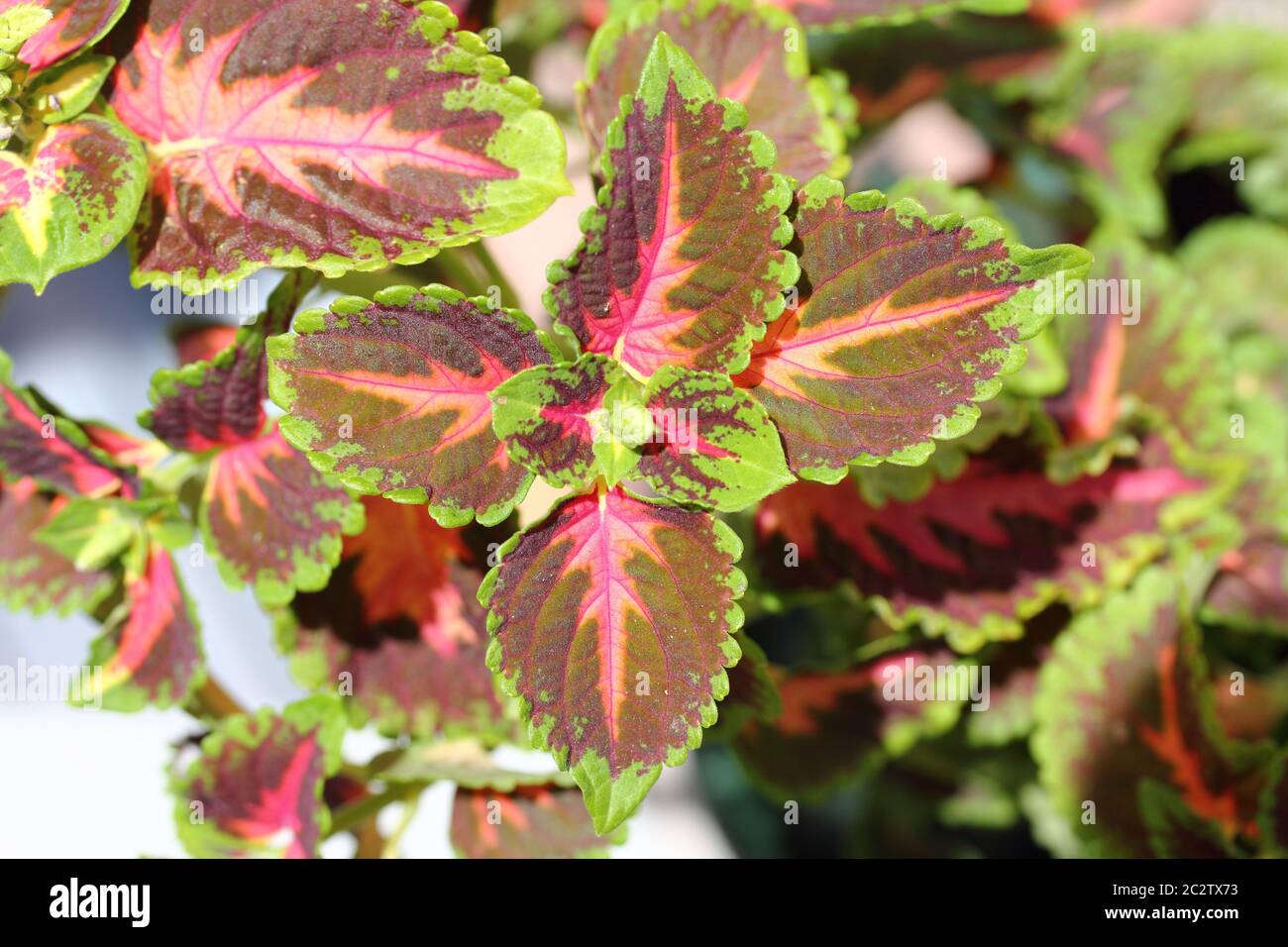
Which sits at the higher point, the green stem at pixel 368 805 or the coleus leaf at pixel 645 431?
the coleus leaf at pixel 645 431

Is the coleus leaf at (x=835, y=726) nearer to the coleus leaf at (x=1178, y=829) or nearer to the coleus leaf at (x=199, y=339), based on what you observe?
the coleus leaf at (x=1178, y=829)

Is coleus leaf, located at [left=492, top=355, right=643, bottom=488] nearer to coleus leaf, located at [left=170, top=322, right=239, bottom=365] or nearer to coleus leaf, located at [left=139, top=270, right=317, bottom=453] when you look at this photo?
coleus leaf, located at [left=139, top=270, right=317, bottom=453]

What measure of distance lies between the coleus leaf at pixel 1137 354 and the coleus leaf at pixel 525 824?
2.22ft

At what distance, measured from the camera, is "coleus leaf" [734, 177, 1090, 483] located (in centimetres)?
69

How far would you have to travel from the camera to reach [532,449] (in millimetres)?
744

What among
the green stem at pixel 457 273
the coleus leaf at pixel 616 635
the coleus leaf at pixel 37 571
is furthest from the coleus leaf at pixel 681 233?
the coleus leaf at pixel 37 571

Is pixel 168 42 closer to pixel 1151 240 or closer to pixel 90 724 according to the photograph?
pixel 90 724

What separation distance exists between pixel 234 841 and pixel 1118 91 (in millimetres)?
1426

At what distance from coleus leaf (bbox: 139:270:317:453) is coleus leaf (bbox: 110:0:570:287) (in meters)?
0.08

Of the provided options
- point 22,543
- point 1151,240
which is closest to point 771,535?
point 22,543

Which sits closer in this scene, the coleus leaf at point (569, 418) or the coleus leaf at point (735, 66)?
the coleus leaf at point (569, 418)

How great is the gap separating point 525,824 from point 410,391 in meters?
0.57

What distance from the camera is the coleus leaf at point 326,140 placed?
0.74 m

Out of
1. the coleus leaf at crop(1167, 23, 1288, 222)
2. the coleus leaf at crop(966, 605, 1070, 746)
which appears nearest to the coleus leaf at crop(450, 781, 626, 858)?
the coleus leaf at crop(966, 605, 1070, 746)
